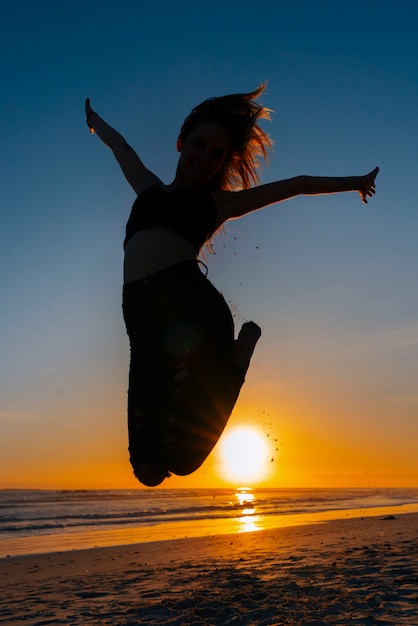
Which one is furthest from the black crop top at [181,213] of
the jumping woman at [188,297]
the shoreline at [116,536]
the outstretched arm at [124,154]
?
the shoreline at [116,536]

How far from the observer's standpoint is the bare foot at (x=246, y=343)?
327 cm

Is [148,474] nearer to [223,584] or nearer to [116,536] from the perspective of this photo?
[223,584]

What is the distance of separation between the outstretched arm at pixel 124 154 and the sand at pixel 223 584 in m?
5.47

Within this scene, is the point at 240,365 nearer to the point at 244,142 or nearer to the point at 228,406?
the point at 228,406

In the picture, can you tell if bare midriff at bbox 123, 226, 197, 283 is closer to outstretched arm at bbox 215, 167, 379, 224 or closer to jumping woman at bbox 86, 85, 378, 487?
jumping woman at bbox 86, 85, 378, 487

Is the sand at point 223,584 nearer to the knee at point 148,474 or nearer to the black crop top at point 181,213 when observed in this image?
the knee at point 148,474

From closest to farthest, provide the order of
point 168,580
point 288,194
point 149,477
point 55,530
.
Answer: point 149,477 → point 288,194 → point 168,580 → point 55,530

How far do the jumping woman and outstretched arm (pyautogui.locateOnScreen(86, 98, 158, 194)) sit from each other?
0.02 meters

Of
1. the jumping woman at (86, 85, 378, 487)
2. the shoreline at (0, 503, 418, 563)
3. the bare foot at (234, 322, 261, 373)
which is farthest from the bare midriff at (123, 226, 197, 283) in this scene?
the shoreline at (0, 503, 418, 563)

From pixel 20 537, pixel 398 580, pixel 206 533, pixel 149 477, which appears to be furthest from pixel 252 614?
pixel 20 537

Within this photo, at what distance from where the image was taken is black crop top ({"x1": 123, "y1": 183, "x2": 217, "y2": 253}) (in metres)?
3.24

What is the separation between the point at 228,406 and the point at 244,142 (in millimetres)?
1436

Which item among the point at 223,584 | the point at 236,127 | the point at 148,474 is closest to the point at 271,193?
the point at 236,127

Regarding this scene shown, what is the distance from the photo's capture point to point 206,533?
66.6ft
